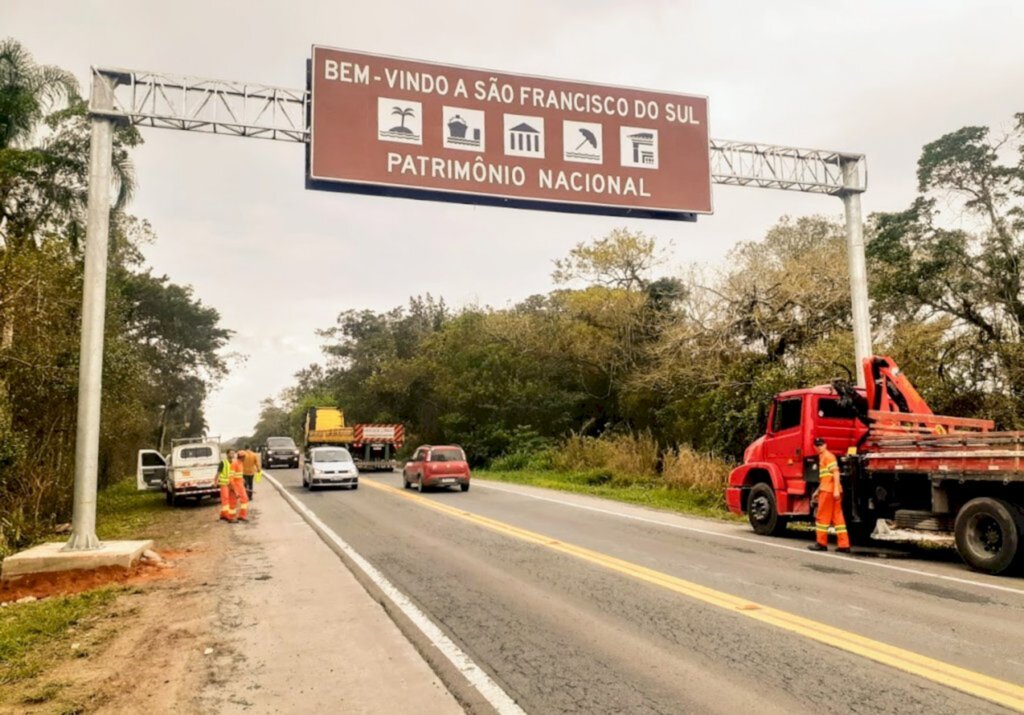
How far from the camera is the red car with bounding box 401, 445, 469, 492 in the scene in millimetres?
22625

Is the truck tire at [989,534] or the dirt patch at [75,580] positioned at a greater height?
the truck tire at [989,534]

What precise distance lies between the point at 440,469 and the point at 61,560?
13320 mm

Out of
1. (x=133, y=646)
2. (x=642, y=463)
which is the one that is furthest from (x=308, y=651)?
(x=642, y=463)

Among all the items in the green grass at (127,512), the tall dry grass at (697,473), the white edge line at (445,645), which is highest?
the tall dry grass at (697,473)

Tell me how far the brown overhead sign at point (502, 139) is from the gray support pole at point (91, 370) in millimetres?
3274

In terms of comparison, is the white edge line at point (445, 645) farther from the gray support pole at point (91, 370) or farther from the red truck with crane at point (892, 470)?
the red truck with crane at point (892, 470)

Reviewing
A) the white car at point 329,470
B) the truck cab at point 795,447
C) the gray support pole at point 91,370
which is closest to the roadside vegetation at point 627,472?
the truck cab at point 795,447

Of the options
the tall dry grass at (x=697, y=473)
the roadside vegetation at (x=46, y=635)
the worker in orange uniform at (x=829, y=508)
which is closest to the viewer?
the roadside vegetation at (x=46, y=635)

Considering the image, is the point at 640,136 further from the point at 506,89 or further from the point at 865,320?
the point at 865,320

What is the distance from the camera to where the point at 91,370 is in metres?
10.9

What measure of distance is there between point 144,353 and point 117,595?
39330mm

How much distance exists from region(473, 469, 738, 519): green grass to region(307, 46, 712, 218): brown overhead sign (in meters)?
7.67

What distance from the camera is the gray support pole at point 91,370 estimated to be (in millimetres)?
10727

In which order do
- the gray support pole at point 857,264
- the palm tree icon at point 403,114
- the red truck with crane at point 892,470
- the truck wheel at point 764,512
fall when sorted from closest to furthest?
the red truck with crane at point 892,470, the palm tree icon at point 403,114, the truck wheel at point 764,512, the gray support pole at point 857,264
